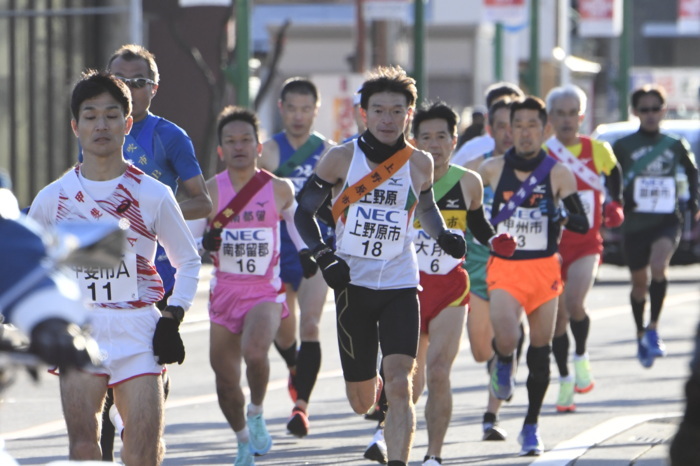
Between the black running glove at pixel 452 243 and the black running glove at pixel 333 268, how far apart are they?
1.74 ft

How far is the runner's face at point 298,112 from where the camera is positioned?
36.6 ft

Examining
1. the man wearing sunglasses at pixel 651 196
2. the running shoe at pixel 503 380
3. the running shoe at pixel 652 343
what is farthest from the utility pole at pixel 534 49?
the running shoe at pixel 503 380

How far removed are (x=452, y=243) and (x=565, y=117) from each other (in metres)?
4.01

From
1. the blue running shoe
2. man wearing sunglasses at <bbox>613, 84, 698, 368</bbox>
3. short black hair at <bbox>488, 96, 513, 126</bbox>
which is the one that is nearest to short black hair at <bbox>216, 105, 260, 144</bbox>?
short black hair at <bbox>488, 96, 513, 126</bbox>

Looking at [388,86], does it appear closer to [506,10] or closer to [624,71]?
[506,10]

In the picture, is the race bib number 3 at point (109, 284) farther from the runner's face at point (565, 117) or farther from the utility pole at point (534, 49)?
the utility pole at point (534, 49)

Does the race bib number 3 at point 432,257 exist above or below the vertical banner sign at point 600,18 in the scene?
below

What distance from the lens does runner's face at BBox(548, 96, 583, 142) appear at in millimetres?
11828

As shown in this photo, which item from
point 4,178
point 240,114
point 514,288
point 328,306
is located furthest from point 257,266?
point 328,306

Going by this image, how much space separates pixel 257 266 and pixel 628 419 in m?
2.88

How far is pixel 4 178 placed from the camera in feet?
13.9

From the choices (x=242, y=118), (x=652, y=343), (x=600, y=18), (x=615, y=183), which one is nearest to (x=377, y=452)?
(x=242, y=118)

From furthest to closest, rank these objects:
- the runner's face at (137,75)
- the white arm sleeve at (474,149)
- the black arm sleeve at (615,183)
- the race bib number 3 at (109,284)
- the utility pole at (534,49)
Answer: the utility pole at (534,49)
the black arm sleeve at (615,183)
the white arm sleeve at (474,149)
the runner's face at (137,75)
the race bib number 3 at (109,284)

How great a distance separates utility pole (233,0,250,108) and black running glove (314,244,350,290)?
42.8ft
